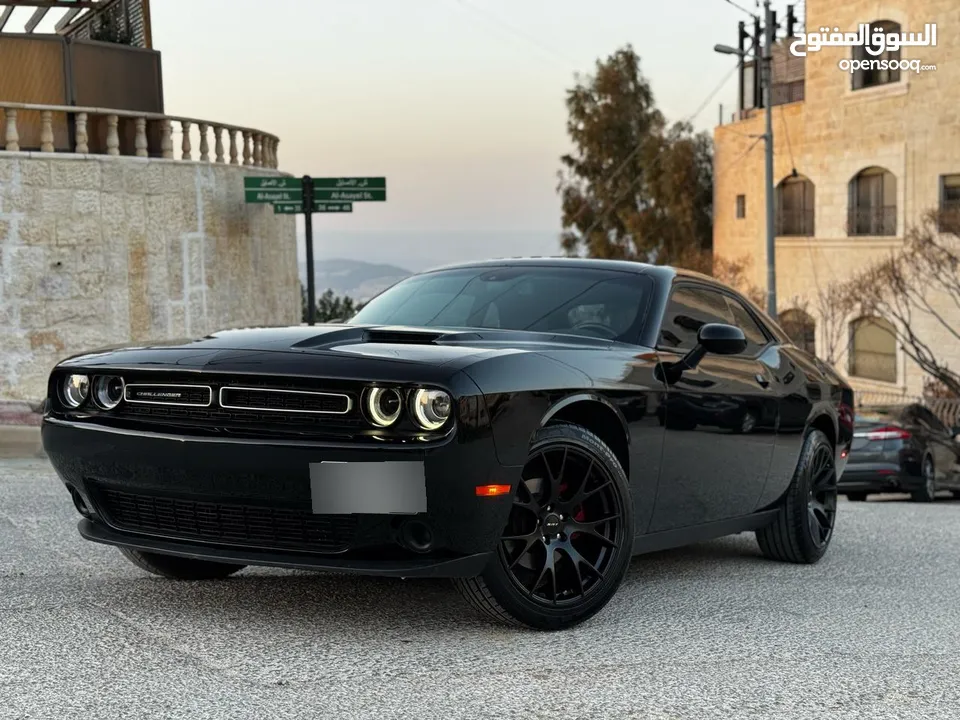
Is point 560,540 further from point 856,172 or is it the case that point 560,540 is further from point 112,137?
point 856,172

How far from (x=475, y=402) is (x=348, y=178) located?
1255 cm

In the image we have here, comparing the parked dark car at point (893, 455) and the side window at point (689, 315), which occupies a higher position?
the side window at point (689, 315)

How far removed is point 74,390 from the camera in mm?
5230

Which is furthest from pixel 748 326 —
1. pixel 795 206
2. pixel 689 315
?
pixel 795 206

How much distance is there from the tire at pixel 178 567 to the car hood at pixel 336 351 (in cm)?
94

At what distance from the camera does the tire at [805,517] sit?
22.9 ft

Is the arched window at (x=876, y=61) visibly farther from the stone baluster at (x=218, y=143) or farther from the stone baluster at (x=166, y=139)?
the stone baluster at (x=166, y=139)

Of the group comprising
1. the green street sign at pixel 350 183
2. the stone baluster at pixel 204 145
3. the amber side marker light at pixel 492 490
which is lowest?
the amber side marker light at pixel 492 490

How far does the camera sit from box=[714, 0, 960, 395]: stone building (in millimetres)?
42375

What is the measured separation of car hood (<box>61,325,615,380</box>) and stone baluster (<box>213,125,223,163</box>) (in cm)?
1934

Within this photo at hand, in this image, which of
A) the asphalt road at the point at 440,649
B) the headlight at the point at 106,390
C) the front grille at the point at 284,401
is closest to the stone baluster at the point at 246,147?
the asphalt road at the point at 440,649

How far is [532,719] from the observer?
386 centimetres

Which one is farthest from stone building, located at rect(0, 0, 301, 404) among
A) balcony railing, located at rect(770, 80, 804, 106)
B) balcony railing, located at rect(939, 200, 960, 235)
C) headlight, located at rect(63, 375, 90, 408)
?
balcony railing, located at rect(770, 80, 804, 106)

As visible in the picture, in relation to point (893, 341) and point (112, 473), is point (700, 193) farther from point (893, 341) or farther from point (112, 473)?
point (112, 473)
